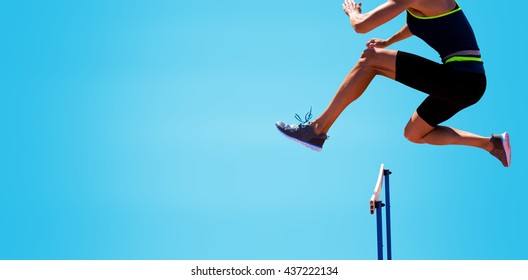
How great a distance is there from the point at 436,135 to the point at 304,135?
1.01m

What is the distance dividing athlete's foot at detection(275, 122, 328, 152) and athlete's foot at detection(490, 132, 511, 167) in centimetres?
137

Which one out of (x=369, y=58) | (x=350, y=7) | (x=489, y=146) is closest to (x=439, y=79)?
(x=369, y=58)

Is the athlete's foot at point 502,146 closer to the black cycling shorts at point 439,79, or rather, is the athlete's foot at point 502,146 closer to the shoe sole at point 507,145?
the shoe sole at point 507,145

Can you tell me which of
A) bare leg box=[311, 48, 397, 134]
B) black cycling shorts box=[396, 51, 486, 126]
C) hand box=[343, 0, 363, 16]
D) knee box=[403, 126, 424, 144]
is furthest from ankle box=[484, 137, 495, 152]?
hand box=[343, 0, 363, 16]

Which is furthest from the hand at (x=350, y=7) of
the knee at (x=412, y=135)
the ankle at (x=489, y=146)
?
the ankle at (x=489, y=146)

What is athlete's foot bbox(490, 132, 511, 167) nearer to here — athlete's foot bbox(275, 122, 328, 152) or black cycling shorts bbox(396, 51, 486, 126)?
black cycling shorts bbox(396, 51, 486, 126)

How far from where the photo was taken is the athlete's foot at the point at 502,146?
6.24 metres

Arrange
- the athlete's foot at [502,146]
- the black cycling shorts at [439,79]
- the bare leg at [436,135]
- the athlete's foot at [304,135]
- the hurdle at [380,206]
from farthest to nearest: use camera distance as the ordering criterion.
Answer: the athlete's foot at [502,146]
the bare leg at [436,135]
the athlete's foot at [304,135]
the black cycling shorts at [439,79]
the hurdle at [380,206]

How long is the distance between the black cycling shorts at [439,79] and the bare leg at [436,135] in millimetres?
354

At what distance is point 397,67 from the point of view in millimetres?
5570
